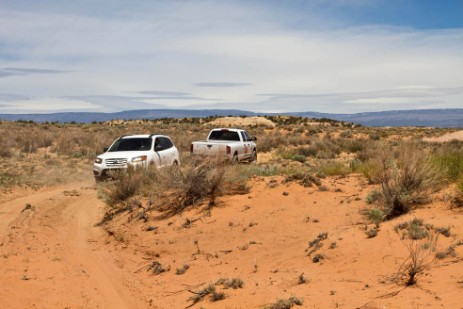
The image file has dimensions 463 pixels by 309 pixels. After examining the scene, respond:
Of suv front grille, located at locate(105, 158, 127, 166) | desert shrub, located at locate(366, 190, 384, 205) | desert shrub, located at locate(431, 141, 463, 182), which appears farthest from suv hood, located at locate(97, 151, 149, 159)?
Result: desert shrub, located at locate(431, 141, 463, 182)

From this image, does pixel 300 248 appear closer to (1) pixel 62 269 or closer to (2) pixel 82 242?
(1) pixel 62 269

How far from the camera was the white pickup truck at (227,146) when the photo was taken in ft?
64.3

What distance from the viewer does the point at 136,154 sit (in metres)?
16.7

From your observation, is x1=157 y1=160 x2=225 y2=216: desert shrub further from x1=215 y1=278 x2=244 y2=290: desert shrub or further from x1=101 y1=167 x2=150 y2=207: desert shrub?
x1=215 y1=278 x2=244 y2=290: desert shrub

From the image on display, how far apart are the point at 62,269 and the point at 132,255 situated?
1.58 meters

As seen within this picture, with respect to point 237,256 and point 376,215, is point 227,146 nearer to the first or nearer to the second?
point 237,256

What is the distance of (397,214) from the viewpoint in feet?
30.2

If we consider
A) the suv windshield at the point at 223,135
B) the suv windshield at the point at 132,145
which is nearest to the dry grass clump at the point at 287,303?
the suv windshield at the point at 132,145

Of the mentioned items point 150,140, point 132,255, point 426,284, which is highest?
point 150,140

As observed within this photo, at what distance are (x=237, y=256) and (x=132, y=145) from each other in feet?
31.2

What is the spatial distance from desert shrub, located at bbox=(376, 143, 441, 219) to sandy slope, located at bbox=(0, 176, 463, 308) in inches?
13.5

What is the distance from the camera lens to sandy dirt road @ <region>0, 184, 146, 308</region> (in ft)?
25.3

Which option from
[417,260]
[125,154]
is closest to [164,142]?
[125,154]

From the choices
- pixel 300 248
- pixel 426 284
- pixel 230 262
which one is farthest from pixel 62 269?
pixel 426 284
